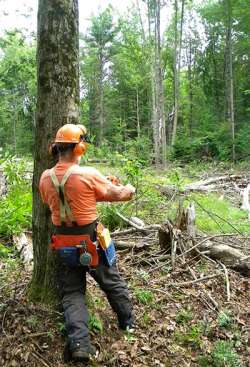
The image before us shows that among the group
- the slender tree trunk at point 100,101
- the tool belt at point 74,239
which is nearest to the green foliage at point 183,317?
the tool belt at point 74,239

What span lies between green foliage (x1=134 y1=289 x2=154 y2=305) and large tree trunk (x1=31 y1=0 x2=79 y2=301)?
1.31m

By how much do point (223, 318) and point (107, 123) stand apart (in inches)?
1386

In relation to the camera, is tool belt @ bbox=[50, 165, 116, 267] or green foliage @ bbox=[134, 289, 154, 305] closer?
tool belt @ bbox=[50, 165, 116, 267]

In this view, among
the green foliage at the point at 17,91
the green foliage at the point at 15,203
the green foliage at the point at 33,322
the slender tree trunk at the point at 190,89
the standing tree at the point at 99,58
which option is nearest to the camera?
the green foliage at the point at 33,322

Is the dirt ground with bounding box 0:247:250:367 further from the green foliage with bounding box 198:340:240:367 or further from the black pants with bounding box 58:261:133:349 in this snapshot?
the black pants with bounding box 58:261:133:349

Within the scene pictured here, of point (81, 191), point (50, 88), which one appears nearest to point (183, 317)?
point (81, 191)

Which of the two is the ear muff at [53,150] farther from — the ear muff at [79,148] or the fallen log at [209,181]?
the fallen log at [209,181]

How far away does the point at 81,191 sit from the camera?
4.16m

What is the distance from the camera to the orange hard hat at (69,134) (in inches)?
161

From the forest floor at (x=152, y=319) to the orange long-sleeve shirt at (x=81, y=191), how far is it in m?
1.11

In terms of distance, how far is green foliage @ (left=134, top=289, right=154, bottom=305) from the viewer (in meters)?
5.36

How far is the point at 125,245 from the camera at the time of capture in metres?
7.00

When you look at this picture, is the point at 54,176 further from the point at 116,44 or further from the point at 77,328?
the point at 116,44

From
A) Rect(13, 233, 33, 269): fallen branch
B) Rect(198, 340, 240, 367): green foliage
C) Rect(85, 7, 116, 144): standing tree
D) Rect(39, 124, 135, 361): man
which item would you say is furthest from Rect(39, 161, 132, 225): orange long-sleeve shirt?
Rect(85, 7, 116, 144): standing tree
